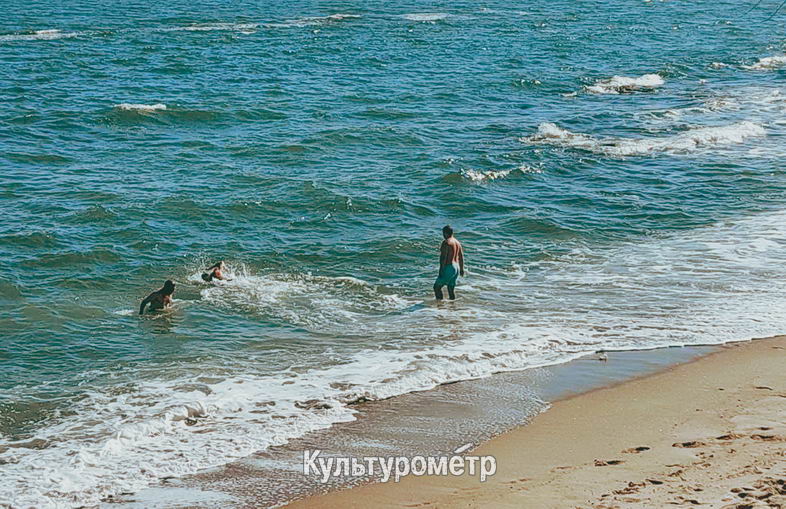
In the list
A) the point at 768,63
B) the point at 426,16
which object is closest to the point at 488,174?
the point at 768,63

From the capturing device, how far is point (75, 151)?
2673 cm

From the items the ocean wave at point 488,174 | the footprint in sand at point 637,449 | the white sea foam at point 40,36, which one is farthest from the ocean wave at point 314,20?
the footprint in sand at point 637,449

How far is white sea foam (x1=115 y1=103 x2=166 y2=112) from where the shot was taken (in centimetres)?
3063

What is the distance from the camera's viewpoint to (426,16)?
55406 millimetres

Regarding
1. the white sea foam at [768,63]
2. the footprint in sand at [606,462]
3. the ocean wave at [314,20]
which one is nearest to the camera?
the footprint in sand at [606,462]

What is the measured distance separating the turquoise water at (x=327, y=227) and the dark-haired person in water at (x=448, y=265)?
12.6 inches

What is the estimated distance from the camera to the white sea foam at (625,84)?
1442 inches

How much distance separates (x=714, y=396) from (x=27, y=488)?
27.3 feet

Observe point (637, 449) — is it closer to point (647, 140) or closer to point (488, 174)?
point (488, 174)

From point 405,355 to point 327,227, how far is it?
717 cm

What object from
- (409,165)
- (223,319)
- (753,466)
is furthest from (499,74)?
(753,466)

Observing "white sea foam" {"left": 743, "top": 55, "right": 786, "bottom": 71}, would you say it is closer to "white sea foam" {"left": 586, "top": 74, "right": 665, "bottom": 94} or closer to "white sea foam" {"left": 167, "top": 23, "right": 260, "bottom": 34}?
"white sea foam" {"left": 586, "top": 74, "right": 665, "bottom": 94}

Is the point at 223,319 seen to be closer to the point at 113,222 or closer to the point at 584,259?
the point at 113,222

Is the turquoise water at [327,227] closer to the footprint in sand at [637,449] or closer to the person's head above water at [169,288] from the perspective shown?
the person's head above water at [169,288]
